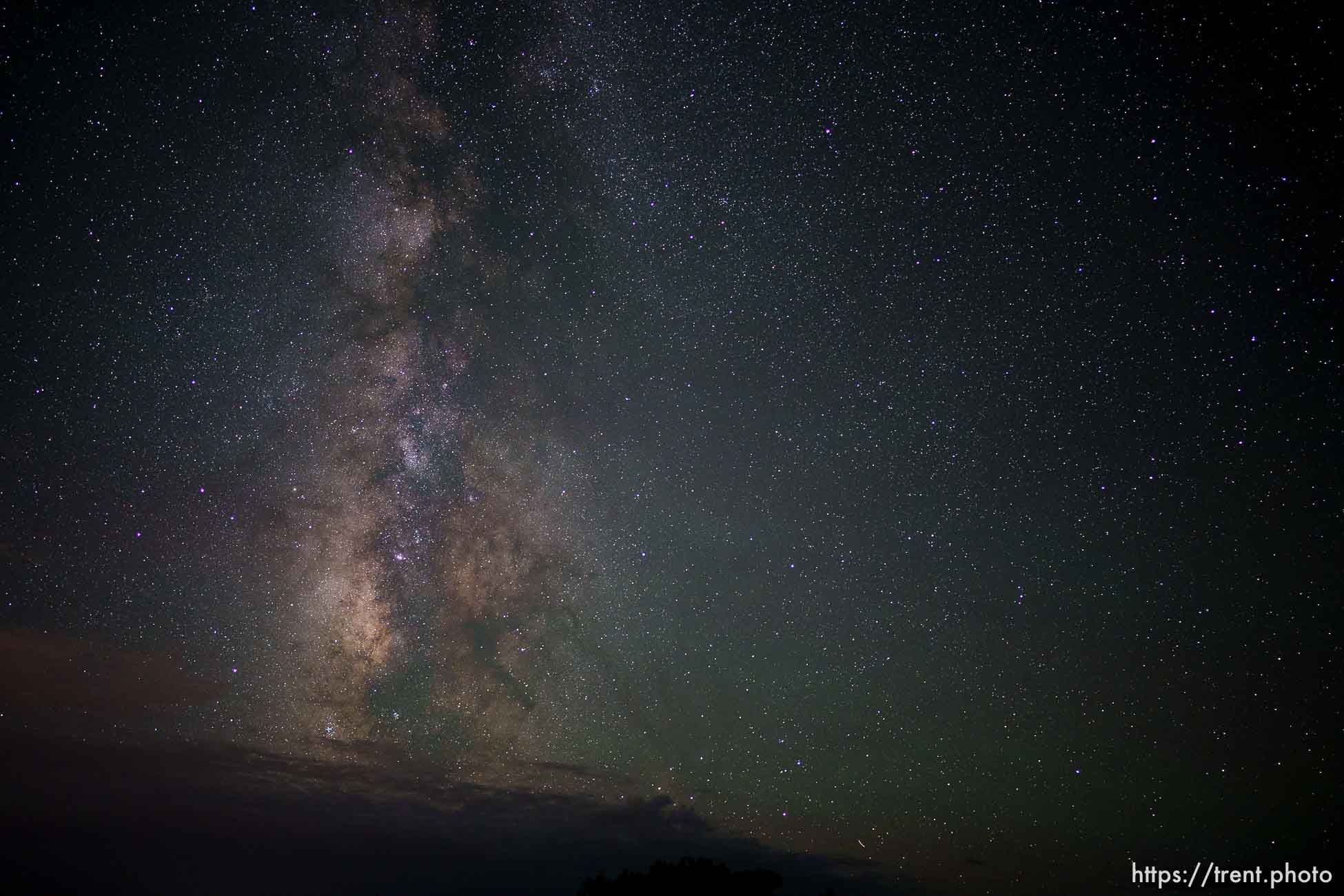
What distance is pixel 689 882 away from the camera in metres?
16.5

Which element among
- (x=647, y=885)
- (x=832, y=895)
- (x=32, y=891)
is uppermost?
(x=832, y=895)

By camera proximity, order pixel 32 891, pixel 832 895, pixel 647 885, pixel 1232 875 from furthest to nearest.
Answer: pixel 32 891
pixel 647 885
pixel 1232 875
pixel 832 895

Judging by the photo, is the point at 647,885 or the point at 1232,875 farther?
the point at 647,885

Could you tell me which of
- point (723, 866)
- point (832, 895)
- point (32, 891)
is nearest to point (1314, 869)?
point (832, 895)

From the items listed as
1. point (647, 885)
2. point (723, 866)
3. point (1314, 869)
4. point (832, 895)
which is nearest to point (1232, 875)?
point (1314, 869)

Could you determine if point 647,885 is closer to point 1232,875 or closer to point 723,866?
point 723,866

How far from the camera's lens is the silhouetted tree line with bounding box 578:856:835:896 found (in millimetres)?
16234

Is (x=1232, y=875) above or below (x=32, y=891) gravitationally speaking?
above

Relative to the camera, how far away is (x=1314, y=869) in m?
15.8

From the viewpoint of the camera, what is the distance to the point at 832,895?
1376 centimetres

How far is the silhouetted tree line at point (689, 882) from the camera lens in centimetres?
1623

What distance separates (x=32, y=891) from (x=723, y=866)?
194146 mm

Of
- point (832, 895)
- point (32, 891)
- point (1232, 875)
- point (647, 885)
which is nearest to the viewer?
point (832, 895)

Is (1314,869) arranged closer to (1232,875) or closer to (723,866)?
(1232,875)
